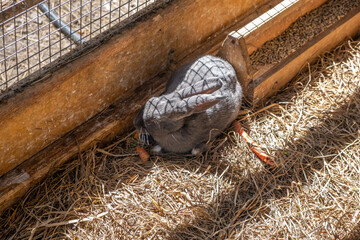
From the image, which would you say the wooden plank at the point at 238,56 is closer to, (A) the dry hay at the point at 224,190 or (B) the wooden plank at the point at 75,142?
(A) the dry hay at the point at 224,190

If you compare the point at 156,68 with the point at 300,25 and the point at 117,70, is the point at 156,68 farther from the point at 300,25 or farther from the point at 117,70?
the point at 300,25

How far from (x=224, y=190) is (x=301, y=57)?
1259mm

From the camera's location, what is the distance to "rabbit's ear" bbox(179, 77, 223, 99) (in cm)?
329

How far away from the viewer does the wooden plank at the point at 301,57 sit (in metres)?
3.88

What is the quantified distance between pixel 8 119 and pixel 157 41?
3.91ft

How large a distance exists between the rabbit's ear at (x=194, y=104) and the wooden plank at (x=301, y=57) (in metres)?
0.68

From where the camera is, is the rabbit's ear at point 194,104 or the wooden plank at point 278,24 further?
the wooden plank at point 278,24

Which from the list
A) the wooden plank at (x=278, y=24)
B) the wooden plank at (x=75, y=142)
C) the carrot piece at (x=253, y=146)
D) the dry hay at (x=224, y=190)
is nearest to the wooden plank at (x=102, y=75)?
the wooden plank at (x=75, y=142)

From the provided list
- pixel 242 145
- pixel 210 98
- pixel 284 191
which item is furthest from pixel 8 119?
pixel 284 191

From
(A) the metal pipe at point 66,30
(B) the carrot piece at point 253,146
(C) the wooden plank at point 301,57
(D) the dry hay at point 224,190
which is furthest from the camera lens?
(C) the wooden plank at point 301,57

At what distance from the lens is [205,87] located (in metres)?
3.32

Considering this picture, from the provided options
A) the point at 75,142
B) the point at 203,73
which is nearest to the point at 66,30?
the point at 75,142

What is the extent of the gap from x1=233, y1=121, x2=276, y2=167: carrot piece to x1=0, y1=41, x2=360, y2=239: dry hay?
0.15ft

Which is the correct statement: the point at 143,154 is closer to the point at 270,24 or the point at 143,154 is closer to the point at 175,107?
the point at 175,107
